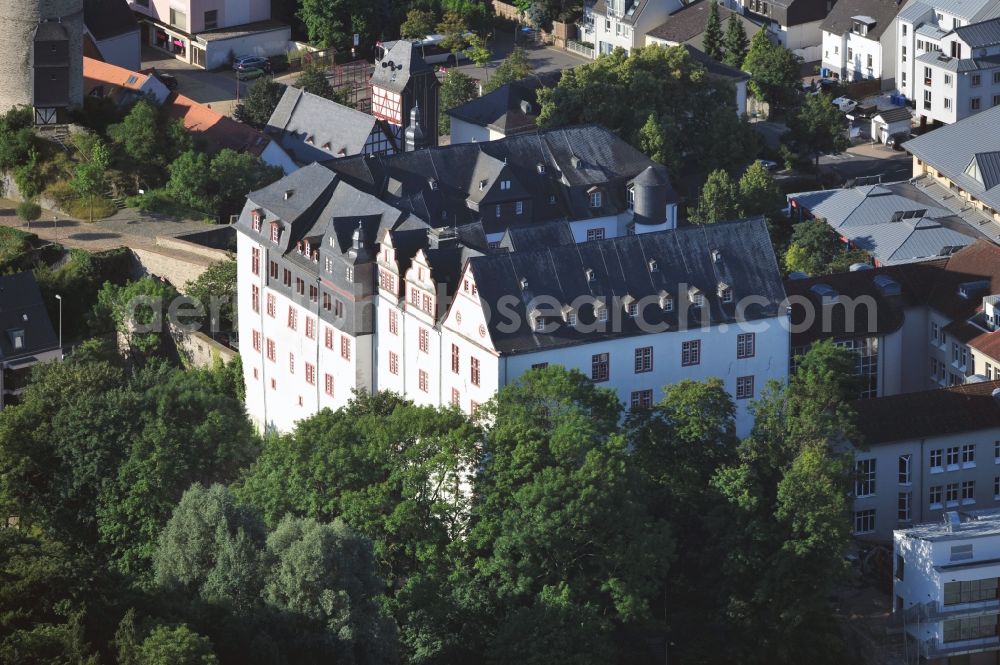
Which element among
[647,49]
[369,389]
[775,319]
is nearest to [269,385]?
[369,389]

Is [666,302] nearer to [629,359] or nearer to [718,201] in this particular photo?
[629,359]

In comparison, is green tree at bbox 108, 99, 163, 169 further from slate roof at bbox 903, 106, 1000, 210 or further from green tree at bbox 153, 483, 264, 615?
green tree at bbox 153, 483, 264, 615

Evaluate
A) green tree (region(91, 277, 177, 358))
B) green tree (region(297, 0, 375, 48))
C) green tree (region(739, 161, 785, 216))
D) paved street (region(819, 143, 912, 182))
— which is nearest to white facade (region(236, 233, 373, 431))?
green tree (region(91, 277, 177, 358))

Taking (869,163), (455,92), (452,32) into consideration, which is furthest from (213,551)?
(452,32)

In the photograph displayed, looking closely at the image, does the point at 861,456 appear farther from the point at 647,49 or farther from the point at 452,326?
the point at 647,49

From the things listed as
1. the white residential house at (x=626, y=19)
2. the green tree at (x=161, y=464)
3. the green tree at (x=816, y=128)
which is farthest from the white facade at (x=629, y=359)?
the white residential house at (x=626, y=19)

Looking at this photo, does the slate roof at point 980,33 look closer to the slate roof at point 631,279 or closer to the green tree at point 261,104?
the green tree at point 261,104
